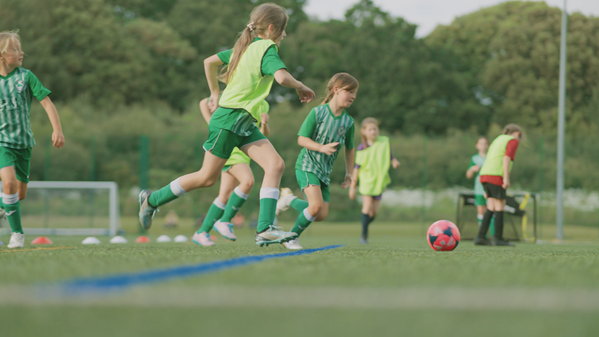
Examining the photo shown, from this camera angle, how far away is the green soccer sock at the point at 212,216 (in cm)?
666

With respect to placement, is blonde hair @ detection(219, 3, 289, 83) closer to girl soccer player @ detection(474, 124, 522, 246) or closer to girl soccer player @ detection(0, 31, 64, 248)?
girl soccer player @ detection(0, 31, 64, 248)

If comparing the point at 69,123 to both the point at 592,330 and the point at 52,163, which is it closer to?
the point at 52,163

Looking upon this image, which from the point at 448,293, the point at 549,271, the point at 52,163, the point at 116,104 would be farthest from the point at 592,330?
the point at 116,104

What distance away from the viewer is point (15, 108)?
566 cm

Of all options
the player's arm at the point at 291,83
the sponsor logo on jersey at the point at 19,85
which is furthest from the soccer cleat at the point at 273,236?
the sponsor logo on jersey at the point at 19,85

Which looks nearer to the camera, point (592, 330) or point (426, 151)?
point (592, 330)

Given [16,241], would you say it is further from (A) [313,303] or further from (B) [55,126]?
(A) [313,303]

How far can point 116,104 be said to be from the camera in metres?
36.2

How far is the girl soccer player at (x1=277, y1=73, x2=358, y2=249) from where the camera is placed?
240 inches

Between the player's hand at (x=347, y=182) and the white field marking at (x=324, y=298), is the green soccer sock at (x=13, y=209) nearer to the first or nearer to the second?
the player's hand at (x=347, y=182)

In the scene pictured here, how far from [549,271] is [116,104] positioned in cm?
3459

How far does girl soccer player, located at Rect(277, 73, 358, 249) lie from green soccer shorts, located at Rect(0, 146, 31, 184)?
223cm

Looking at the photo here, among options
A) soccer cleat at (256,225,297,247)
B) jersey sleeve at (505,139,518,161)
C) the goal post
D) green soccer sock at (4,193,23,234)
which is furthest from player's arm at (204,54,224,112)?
the goal post

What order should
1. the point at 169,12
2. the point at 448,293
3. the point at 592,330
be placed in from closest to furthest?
the point at 592,330, the point at 448,293, the point at 169,12
